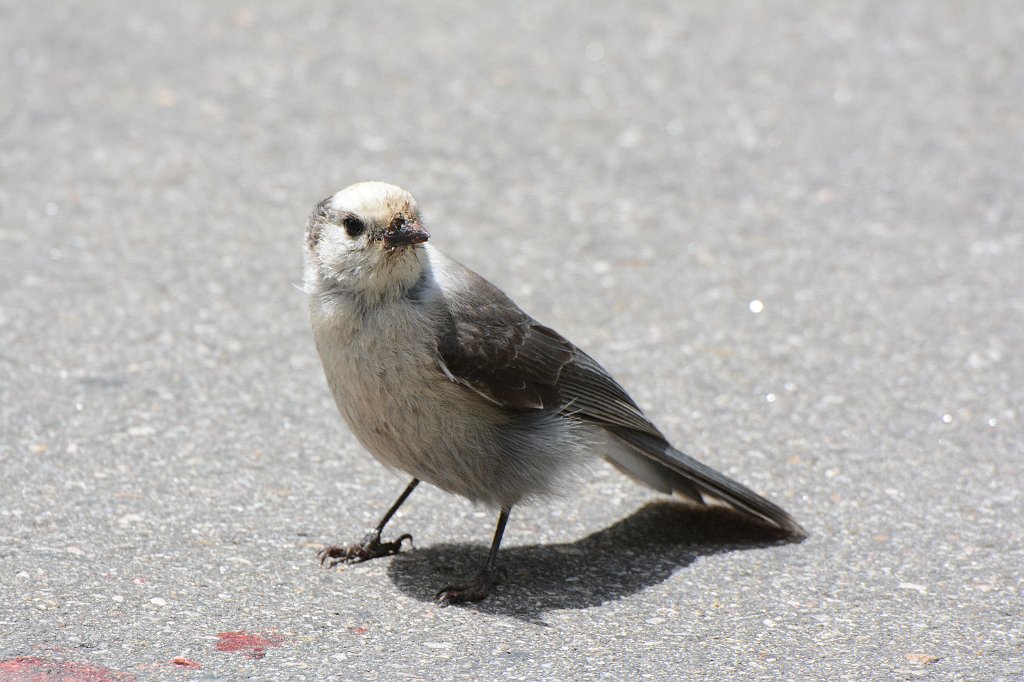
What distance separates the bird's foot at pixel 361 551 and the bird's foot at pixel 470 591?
1.18 feet

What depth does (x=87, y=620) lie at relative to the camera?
4234 mm

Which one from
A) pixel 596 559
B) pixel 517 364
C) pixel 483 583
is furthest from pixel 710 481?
pixel 483 583

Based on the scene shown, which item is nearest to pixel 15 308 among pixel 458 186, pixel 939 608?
pixel 458 186

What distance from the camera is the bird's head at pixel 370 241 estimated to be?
181 inches

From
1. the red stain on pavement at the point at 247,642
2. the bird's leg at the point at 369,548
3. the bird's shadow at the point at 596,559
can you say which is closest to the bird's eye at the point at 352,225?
the bird's leg at the point at 369,548

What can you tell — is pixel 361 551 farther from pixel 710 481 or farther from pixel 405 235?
pixel 710 481

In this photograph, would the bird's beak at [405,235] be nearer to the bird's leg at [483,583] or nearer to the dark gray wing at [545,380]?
the dark gray wing at [545,380]

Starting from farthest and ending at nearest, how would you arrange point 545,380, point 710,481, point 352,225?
point 710,481
point 545,380
point 352,225

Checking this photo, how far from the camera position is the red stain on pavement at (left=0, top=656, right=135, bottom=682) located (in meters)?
3.85

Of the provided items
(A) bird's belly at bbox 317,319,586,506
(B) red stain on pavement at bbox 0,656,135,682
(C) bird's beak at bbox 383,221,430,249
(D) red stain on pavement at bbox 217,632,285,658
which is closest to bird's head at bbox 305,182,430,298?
(C) bird's beak at bbox 383,221,430,249

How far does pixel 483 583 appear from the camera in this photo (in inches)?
187

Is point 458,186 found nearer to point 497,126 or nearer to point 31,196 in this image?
point 497,126

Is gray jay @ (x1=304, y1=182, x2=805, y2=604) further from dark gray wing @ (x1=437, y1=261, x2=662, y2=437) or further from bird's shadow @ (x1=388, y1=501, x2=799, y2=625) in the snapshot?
bird's shadow @ (x1=388, y1=501, x2=799, y2=625)

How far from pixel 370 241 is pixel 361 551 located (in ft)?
3.84
